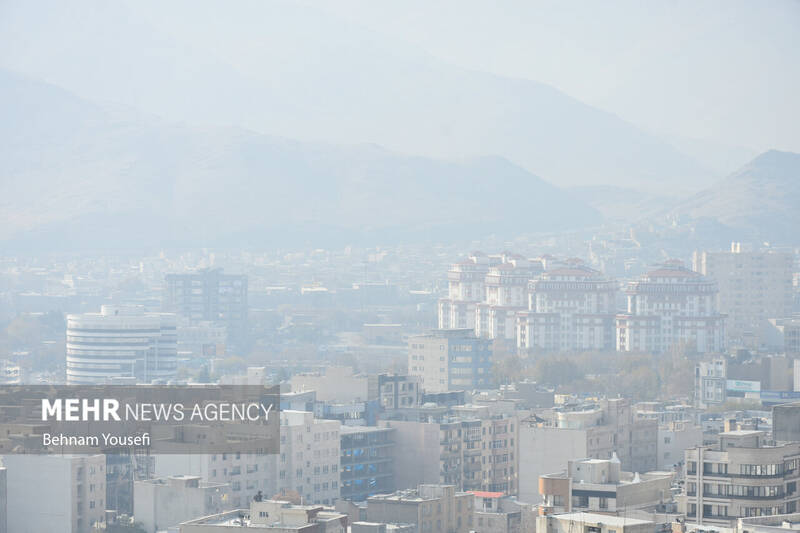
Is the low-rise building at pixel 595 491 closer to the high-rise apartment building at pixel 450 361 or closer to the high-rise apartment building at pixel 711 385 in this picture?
the high-rise apartment building at pixel 450 361

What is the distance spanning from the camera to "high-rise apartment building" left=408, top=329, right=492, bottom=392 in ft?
129

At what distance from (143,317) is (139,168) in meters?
86.0

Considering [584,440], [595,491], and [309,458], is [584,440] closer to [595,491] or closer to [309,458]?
[309,458]

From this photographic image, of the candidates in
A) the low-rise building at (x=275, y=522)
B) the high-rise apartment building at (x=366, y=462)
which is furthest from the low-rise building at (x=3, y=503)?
the low-rise building at (x=275, y=522)

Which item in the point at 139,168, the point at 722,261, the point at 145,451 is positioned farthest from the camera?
the point at 139,168

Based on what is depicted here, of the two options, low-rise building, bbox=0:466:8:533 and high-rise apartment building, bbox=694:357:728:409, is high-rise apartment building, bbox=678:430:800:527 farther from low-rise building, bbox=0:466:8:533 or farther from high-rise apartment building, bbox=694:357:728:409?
high-rise apartment building, bbox=694:357:728:409

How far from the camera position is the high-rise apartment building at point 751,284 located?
71.4 m

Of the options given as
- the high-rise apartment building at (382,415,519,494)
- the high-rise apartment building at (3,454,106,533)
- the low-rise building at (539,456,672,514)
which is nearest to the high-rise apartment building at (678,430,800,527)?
the low-rise building at (539,456,672,514)

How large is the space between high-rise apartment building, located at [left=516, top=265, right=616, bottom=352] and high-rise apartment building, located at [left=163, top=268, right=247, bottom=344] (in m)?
12.7

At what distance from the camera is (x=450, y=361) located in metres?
40.0

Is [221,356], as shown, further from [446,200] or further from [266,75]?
[266,75]

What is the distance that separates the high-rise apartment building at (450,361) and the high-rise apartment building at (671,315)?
2057cm

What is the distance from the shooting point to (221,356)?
67.5 meters

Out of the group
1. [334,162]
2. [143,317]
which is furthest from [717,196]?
[143,317]
